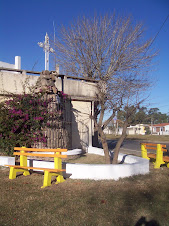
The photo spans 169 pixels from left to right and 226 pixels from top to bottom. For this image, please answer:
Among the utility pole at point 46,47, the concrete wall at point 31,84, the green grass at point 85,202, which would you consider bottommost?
the green grass at point 85,202

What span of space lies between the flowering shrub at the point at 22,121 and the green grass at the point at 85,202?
2761mm

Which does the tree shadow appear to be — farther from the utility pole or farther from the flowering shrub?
the utility pole

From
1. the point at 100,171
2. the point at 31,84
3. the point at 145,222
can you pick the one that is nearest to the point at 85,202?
the point at 145,222

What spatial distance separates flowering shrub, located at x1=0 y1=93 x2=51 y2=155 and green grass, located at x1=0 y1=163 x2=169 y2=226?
276 centimetres

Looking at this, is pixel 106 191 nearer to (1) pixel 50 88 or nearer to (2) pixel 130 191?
(2) pixel 130 191

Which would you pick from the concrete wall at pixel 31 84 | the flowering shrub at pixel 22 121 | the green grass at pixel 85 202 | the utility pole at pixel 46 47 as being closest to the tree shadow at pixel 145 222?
the green grass at pixel 85 202

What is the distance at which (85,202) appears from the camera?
175 inches

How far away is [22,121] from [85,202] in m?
5.15

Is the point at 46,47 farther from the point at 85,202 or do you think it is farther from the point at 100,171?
the point at 85,202

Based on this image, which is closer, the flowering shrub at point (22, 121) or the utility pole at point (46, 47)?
the flowering shrub at point (22, 121)

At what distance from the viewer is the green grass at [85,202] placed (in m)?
3.75

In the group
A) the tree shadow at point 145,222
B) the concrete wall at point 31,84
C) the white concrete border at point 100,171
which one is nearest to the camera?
the tree shadow at point 145,222

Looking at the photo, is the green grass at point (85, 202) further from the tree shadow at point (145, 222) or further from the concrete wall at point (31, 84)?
the concrete wall at point (31, 84)

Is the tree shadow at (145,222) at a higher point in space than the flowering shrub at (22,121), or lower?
lower
